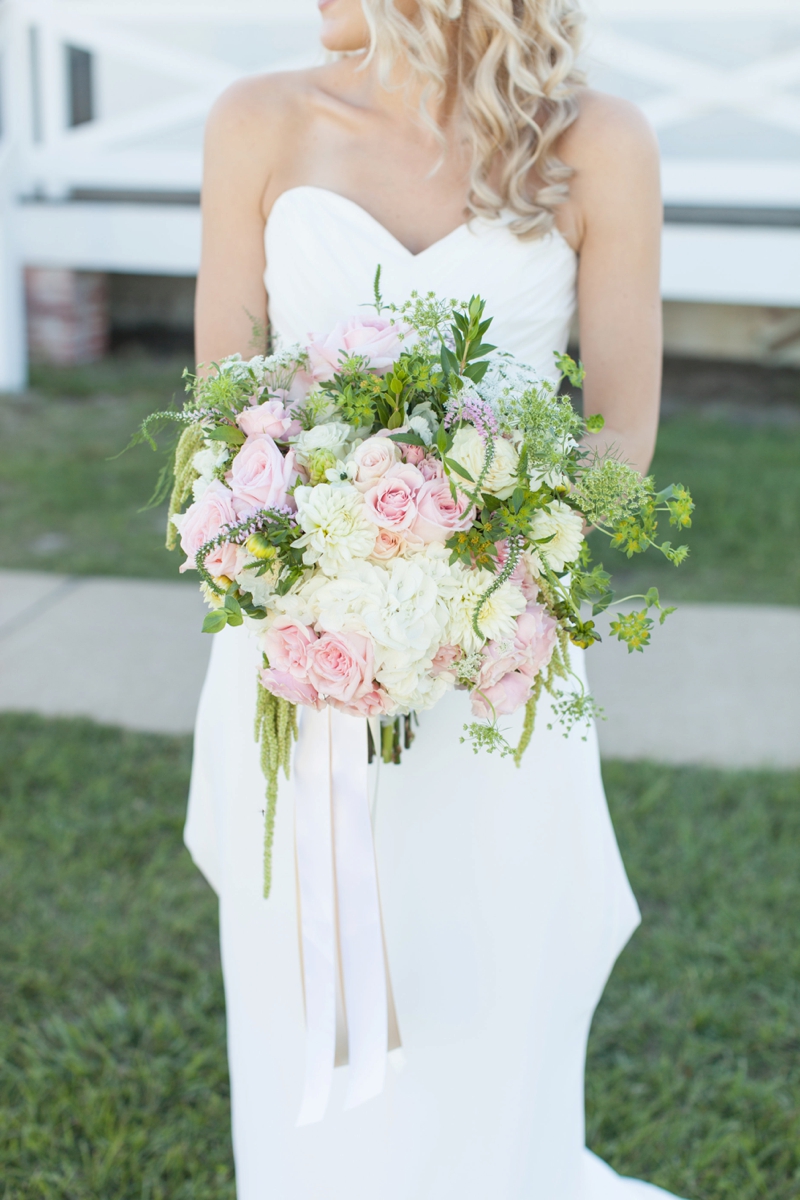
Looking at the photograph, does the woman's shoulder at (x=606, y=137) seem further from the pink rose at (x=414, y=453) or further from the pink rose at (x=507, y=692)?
the pink rose at (x=507, y=692)

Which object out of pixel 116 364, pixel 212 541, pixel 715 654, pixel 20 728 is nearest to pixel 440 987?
pixel 212 541

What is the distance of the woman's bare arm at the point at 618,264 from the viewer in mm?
1951

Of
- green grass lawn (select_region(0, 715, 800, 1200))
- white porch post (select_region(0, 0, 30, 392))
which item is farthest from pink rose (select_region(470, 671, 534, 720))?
white porch post (select_region(0, 0, 30, 392))

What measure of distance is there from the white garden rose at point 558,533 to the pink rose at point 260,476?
12.8 inches

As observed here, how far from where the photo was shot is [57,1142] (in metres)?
2.45

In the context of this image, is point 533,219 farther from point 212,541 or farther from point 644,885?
point 644,885

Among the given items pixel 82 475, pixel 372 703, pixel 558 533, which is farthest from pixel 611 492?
pixel 82 475

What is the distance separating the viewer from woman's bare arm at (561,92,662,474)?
1.95 meters

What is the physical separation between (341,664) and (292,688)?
92mm

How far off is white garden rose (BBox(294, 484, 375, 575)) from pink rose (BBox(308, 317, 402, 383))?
222 mm

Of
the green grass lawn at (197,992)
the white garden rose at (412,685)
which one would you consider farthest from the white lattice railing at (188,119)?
the white garden rose at (412,685)

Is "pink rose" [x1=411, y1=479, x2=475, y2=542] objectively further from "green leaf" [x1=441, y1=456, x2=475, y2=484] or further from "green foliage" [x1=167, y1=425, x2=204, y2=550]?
"green foliage" [x1=167, y1=425, x2=204, y2=550]

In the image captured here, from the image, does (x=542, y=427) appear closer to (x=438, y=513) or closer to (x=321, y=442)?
(x=438, y=513)

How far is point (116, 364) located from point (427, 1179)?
303 inches
